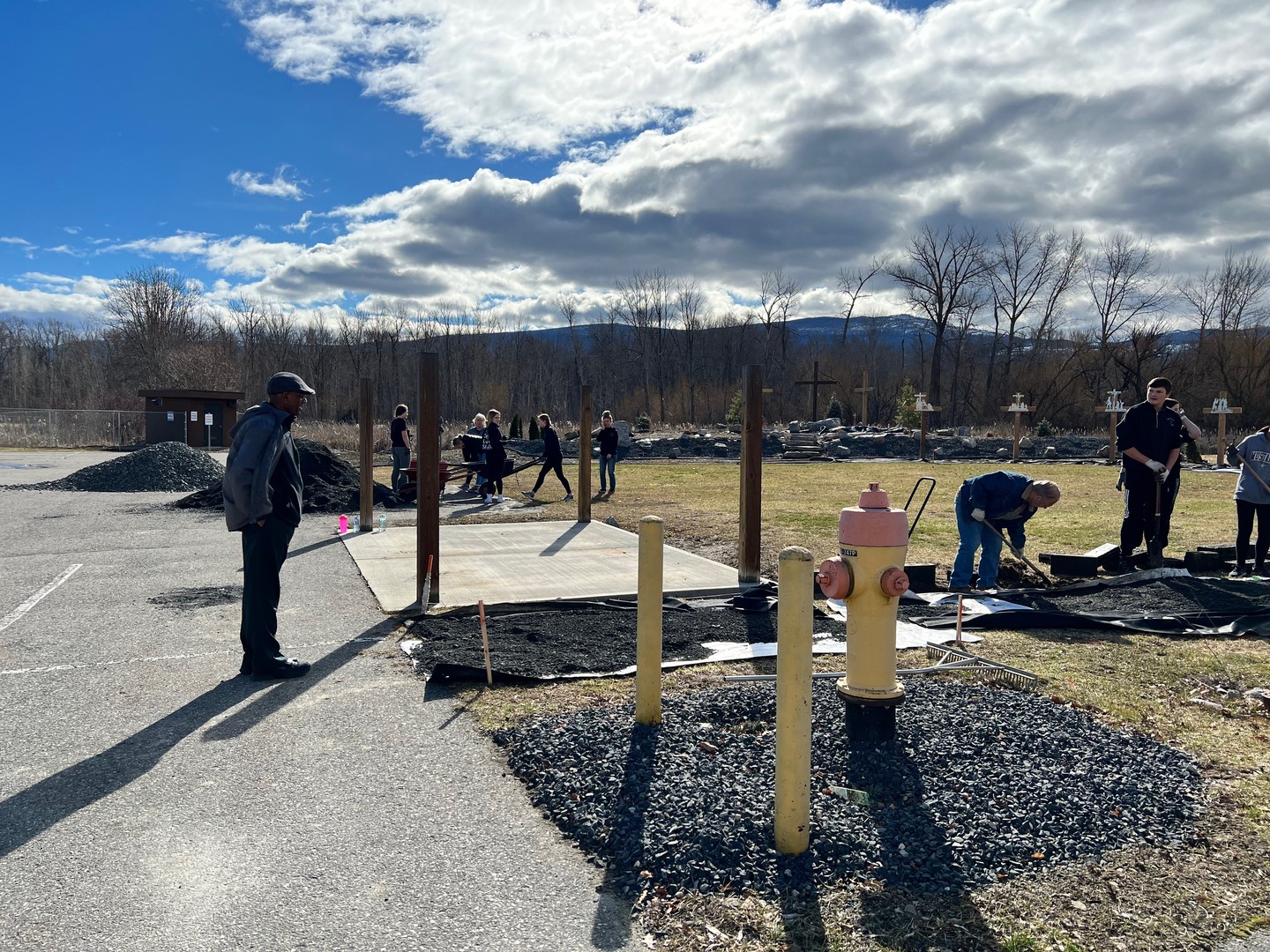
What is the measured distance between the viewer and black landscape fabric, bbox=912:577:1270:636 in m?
7.05

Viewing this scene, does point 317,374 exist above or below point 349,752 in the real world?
above

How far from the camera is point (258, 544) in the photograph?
5.79 metres

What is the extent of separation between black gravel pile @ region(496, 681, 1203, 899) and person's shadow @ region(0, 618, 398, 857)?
166cm

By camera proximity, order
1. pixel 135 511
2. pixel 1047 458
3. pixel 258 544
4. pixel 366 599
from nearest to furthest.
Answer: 1. pixel 258 544
2. pixel 366 599
3. pixel 135 511
4. pixel 1047 458

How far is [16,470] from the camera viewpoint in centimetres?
2683

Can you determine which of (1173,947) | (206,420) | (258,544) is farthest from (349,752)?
(206,420)

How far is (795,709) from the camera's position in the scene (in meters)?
3.29

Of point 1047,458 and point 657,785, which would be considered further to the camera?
point 1047,458

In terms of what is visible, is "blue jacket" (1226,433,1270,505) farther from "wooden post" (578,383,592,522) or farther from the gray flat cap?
the gray flat cap

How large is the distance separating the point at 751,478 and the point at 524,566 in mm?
2684

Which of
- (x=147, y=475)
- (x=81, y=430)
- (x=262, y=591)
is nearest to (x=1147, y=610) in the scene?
(x=262, y=591)

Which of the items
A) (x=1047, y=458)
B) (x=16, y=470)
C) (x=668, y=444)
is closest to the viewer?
(x=16, y=470)

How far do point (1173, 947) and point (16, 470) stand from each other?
31.4 metres

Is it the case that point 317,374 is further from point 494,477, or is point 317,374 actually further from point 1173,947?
point 1173,947
